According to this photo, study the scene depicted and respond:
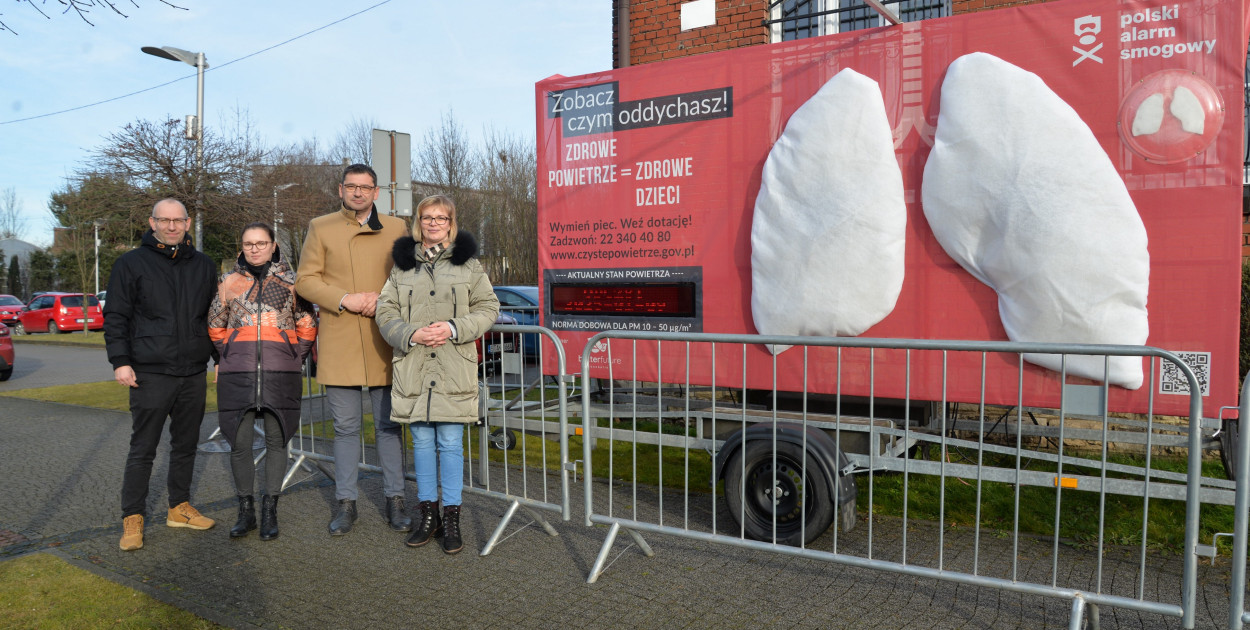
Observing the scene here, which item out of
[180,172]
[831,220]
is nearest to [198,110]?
[180,172]

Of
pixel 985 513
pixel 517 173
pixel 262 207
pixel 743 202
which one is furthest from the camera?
pixel 517 173

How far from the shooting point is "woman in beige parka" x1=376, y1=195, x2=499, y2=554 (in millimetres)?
4469

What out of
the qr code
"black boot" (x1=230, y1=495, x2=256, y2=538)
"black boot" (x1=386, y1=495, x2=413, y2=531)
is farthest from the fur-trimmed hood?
the qr code

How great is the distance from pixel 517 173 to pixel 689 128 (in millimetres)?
23425

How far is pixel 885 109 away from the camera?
4.98 meters

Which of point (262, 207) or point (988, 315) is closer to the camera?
point (988, 315)

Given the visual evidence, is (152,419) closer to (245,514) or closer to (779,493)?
(245,514)

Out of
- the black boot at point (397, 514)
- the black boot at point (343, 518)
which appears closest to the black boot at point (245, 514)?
the black boot at point (343, 518)

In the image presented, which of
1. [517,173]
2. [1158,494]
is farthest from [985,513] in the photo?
[517,173]

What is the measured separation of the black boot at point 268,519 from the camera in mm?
4879

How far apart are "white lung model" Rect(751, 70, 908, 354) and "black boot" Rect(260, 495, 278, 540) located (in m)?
3.26

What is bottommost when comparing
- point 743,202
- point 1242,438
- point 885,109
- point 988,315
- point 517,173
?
point 1242,438

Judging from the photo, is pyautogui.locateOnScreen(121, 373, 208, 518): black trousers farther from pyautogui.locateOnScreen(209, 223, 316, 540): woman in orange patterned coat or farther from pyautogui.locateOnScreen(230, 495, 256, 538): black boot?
pyautogui.locateOnScreen(230, 495, 256, 538): black boot

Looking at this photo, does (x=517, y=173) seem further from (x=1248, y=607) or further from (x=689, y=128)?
(x=1248, y=607)
